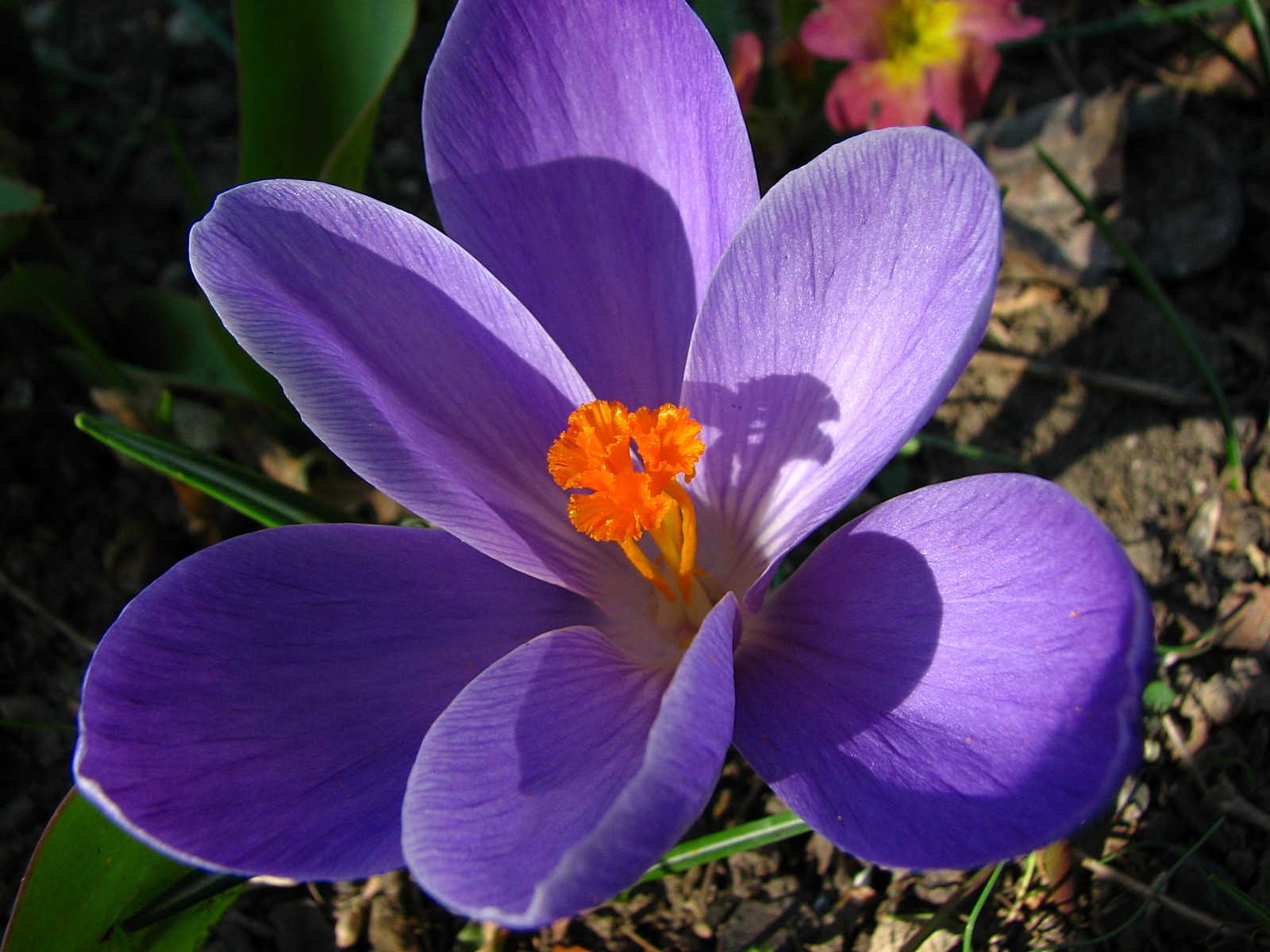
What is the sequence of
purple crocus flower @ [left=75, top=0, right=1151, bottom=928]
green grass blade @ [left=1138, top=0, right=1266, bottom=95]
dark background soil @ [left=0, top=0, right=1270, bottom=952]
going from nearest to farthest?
purple crocus flower @ [left=75, top=0, right=1151, bottom=928], dark background soil @ [left=0, top=0, right=1270, bottom=952], green grass blade @ [left=1138, top=0, right=1266, bottom=95]

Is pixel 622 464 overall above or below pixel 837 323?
below

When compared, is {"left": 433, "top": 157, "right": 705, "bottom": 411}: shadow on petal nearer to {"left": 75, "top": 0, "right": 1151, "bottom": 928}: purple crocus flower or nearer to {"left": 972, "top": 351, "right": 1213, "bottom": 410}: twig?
{"left": 75, "top": 0, "right": 1151, "bottom": 928}: purple crocus flower

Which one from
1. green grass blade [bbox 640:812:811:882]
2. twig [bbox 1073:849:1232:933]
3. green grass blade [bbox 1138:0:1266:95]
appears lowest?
twig [bbox 1073:849:1232:933]

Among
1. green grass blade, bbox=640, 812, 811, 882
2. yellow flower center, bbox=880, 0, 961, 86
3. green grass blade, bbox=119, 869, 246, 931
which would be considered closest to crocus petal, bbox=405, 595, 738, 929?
green grass blade, bbox=640, 812, 811, 882

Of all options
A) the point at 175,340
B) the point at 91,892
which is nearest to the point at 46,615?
the point at 175,340

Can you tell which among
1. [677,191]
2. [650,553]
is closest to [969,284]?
[677,191]

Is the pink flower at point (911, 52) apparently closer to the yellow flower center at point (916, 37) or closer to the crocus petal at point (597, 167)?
the yellow flower center at point (916, 37)

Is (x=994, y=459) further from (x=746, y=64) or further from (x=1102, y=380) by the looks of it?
(x=746, y=64)
